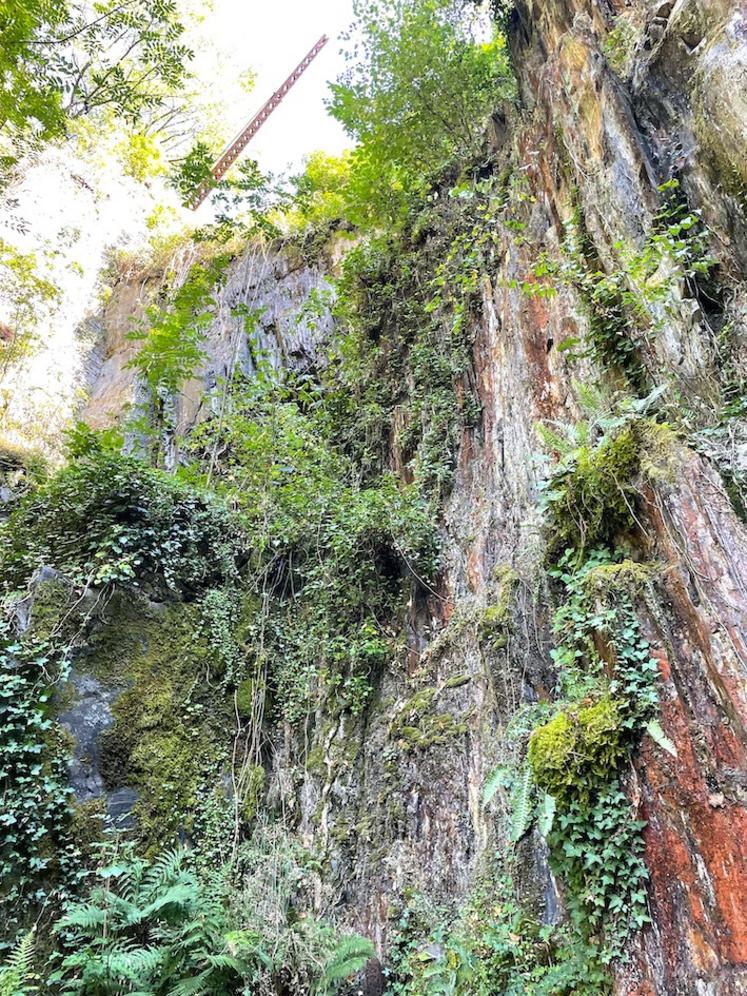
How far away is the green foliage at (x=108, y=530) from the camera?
5973 mm

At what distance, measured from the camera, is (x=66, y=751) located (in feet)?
16.5

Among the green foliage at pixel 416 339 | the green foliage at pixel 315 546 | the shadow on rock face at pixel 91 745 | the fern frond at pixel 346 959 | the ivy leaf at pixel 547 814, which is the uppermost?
the green foliage at pixel 416 339

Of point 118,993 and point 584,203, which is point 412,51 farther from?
point 118,993

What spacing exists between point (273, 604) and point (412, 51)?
7661mm

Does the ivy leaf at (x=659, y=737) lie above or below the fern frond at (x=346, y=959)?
above

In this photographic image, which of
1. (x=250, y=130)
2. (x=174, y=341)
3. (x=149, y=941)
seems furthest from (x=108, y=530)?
(x=250, y=130)

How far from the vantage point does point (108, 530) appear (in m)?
6.21

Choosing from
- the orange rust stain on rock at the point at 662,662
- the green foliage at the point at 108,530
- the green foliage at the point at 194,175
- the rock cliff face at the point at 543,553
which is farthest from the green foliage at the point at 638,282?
the green foliage at the point at 108,530

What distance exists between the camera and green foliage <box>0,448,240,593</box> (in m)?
5.97

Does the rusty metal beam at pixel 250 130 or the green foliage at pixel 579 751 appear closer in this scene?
the green foliage at pixel 579 751

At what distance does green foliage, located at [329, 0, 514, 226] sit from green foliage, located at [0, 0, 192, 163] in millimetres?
2482

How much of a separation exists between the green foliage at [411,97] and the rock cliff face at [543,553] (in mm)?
997

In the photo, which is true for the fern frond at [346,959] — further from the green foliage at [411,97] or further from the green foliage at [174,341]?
the green foliage at [411,97]

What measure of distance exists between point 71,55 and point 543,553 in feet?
27.2
